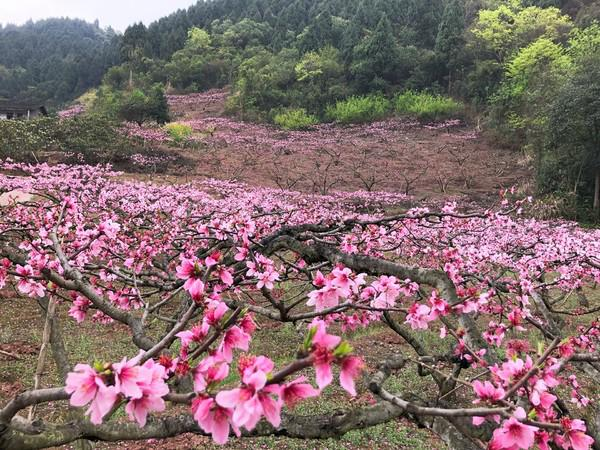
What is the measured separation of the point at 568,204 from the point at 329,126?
76.2 ft

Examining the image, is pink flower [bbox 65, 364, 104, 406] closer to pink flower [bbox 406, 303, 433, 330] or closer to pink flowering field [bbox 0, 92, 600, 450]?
pink flowering field [bbox 0, 92, 600, 450]

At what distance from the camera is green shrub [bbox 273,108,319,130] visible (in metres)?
38.1

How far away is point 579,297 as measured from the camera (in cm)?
973

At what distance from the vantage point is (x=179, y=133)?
3166 centimetres

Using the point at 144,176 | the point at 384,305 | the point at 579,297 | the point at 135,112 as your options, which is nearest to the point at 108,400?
the point at 384,305

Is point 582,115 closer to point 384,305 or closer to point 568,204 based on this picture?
point 568,204

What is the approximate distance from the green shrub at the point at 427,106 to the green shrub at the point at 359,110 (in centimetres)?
150

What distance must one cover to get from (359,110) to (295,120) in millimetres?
6058

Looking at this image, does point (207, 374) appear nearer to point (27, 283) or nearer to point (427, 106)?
point (27, 283)

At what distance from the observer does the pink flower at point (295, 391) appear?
3.16ft

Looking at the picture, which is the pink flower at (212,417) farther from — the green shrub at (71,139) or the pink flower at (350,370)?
the green shrub at (71,139)

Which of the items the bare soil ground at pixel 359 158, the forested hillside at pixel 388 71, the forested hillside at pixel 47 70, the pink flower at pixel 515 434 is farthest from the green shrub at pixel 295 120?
the forested hillside at pixel 47 70

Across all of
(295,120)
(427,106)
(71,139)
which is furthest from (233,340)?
(427,106)

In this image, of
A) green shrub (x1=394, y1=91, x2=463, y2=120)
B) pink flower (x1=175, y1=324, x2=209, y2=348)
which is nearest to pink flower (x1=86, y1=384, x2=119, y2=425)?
pink flower (x1=175, y1=324, x2=209, y2=348)
